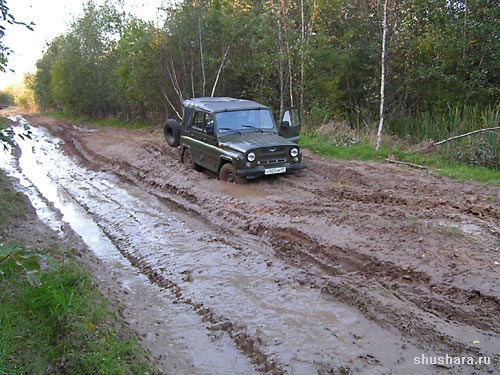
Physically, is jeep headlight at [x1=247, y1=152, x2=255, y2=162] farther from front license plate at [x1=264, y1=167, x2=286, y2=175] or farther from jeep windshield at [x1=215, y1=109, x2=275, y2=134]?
jeep windshield at [x1=215, y1=109, x2=275, y2=134]

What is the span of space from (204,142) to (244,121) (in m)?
1.04

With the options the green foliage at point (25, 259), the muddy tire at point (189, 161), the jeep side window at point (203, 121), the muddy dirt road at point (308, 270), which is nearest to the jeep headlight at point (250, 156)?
the muddy dirt road at point (308, 270)

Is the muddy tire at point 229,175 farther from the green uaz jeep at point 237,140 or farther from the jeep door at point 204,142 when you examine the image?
the jeep door at point 204,142

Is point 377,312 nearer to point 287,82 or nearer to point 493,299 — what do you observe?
point 493,299

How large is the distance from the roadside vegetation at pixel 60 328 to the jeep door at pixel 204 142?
5.49 m

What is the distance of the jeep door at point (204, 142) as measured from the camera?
34.6 ft

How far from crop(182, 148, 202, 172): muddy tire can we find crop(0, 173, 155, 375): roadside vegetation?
640 centimetres

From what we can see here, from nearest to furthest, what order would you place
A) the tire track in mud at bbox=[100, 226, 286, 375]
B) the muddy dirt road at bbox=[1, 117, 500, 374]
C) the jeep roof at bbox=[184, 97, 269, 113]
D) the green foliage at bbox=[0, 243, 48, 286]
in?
the green foliage at bbox=[0, 243, 48, 286]
the tire track in mud at bbox=[100, 226, 286, 375]
the muddy dirt road at bbox=[1, 117, 500, 374]
the jeep roof at bbox=[184, 97, 269, 113]

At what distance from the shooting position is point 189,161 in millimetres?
12094

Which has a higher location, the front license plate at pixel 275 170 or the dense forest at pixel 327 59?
the dense forest at pixel 327 59

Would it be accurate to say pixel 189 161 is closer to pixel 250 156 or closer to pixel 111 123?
pixel 250 156

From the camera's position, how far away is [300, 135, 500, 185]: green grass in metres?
9.70

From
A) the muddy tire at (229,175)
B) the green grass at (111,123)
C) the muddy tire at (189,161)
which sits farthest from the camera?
the green grass at (111,123)

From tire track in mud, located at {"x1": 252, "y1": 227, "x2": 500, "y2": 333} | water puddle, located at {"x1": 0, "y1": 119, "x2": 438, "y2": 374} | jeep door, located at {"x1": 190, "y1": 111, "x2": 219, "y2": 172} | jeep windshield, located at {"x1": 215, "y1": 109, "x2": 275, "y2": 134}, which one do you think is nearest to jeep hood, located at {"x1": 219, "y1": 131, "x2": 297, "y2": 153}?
jeep windshield, located at {"x1": 215, "y1": 109, "x2": 275, "y2": 134}
